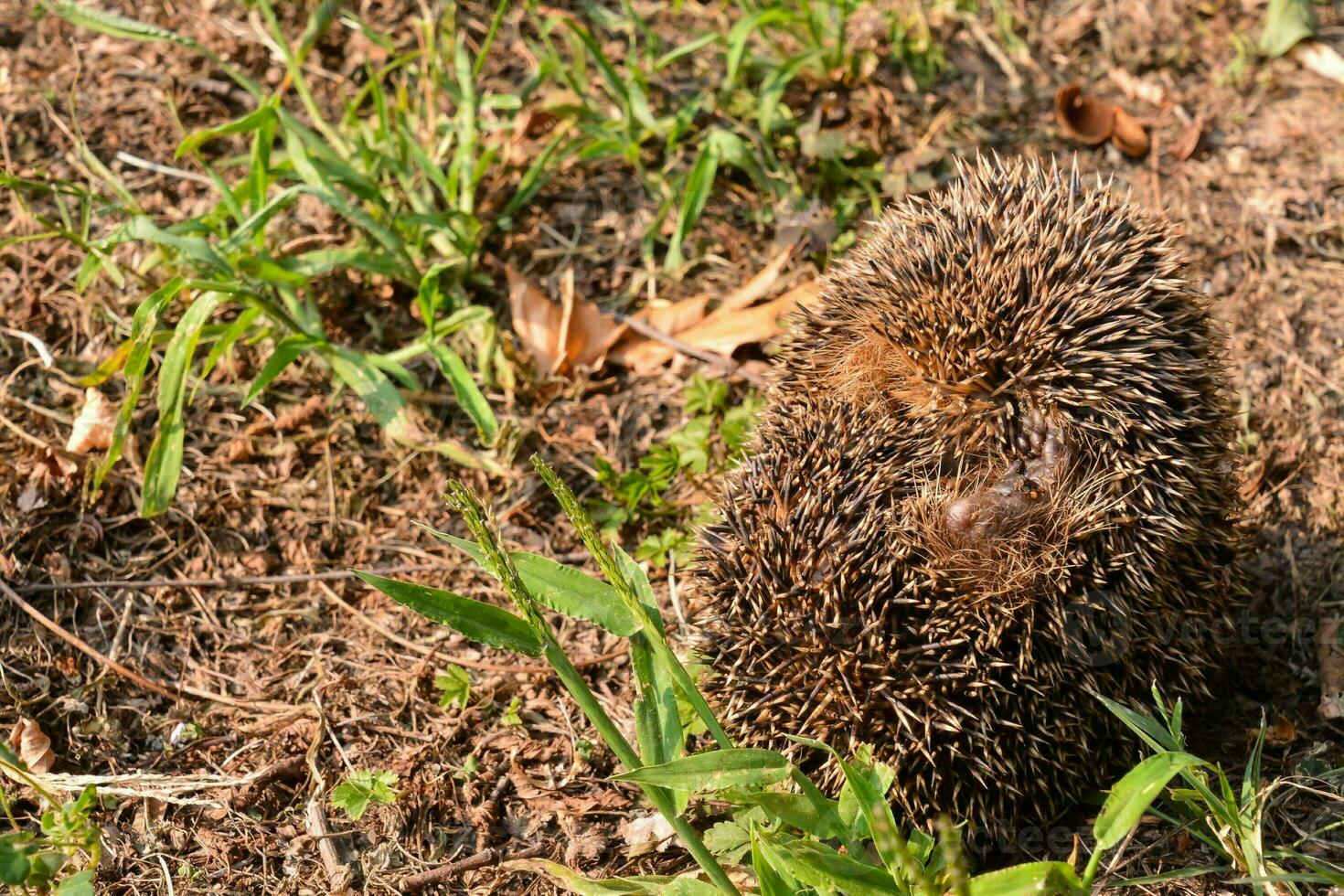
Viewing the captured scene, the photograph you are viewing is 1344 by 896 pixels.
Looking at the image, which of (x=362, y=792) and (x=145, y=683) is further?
(x=145, y=683)

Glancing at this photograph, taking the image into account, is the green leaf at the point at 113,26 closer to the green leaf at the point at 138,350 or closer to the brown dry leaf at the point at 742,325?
the green leaf at the point at 138,350

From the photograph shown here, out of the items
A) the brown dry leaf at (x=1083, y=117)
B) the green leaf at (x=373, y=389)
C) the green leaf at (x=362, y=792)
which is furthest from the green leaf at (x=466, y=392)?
the brown dry leaf at (x=1083, y=117)

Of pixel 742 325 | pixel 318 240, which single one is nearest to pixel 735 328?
pixel 742 325

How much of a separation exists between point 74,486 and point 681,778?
3.18 metres

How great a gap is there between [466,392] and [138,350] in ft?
4.35

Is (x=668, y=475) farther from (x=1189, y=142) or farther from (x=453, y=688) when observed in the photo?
(x=1189, y=142)

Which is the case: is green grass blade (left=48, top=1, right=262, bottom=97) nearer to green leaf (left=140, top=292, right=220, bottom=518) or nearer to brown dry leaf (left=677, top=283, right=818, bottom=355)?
green leaf (left=140, top=292, right=220, bottom=518)

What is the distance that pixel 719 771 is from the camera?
10.3 feet

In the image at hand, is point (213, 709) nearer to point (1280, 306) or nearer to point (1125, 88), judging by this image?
point (1280, 306)

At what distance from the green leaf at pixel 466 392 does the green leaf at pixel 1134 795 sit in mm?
2945

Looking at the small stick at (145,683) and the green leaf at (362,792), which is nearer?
the green leaf at (362,792)

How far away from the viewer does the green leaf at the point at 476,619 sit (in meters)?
3.12

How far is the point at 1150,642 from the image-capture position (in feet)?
12.0

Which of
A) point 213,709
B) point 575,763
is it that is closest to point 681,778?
point 575,763
